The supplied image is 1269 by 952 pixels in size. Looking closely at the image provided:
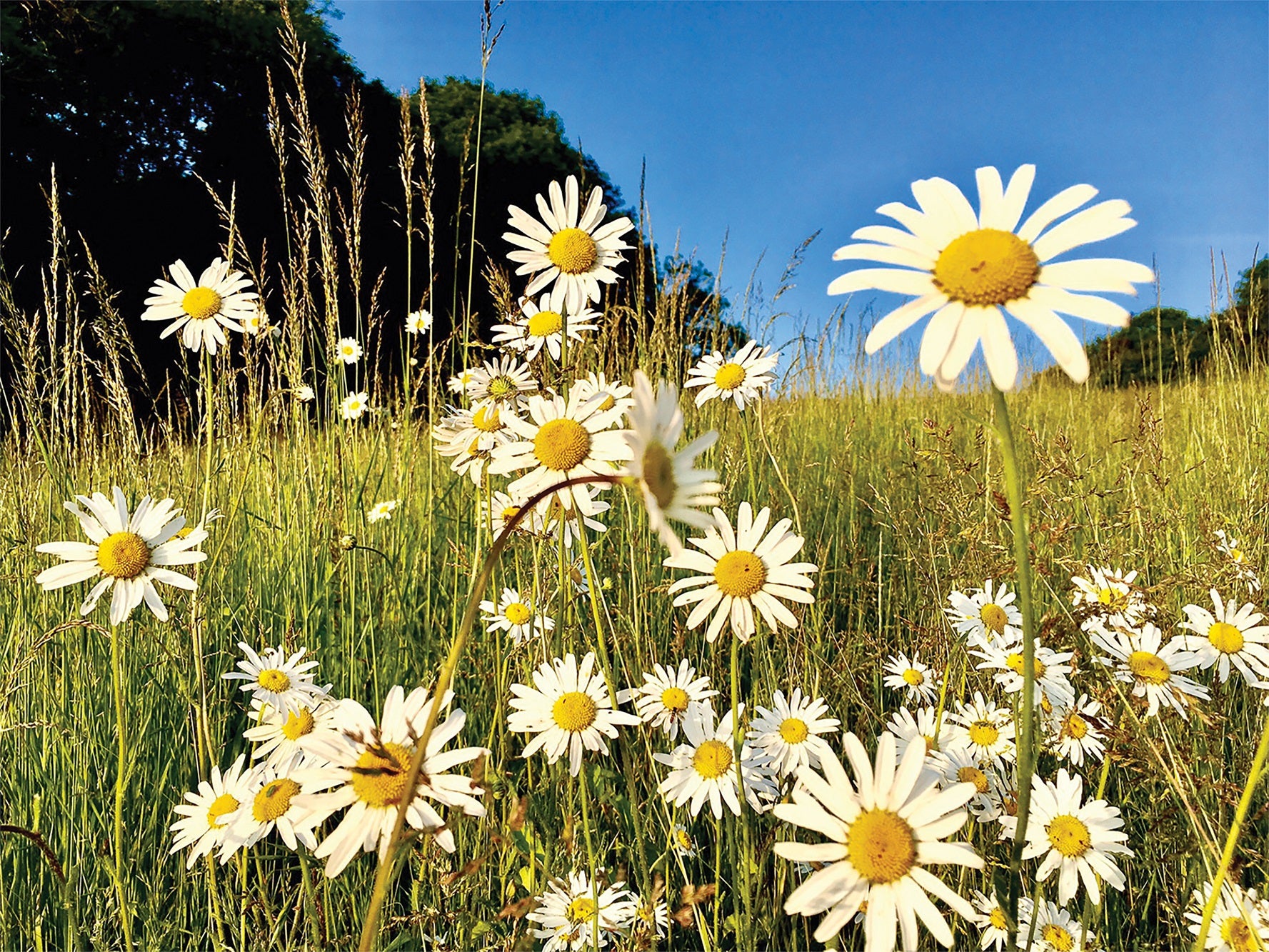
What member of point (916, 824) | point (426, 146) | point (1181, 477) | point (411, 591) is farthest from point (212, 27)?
point (916, 824)

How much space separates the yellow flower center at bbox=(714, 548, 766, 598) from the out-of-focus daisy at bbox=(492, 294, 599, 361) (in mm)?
442

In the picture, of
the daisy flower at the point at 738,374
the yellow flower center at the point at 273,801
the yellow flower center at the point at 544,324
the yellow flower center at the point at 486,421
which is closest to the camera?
the yellow flower center at the point at 273,801

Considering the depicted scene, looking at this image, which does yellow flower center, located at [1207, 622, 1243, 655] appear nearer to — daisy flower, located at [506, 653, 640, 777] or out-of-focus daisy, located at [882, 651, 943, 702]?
out-of-focus daisy, located at [882, 651, 943, 702]

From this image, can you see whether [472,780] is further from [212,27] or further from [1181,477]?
[212,27]

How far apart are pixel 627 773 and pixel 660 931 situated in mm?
367

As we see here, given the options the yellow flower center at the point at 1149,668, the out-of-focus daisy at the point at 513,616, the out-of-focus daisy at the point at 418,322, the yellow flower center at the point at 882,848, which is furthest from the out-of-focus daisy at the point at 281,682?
the out-of-focus daisy at the point at 418,322

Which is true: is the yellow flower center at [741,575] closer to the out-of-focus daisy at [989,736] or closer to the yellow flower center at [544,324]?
the out-of-focus daisy at [989,736]

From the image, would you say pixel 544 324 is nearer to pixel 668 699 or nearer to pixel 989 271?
pixel 668 699

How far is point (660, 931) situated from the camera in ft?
3.38

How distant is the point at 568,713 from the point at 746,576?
31 centimetres

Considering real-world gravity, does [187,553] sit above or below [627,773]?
above

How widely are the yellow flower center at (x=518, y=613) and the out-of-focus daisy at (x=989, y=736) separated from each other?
76 cm

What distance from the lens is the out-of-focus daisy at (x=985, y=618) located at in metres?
1.19

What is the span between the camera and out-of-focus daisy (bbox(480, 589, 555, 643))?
1.37 m
